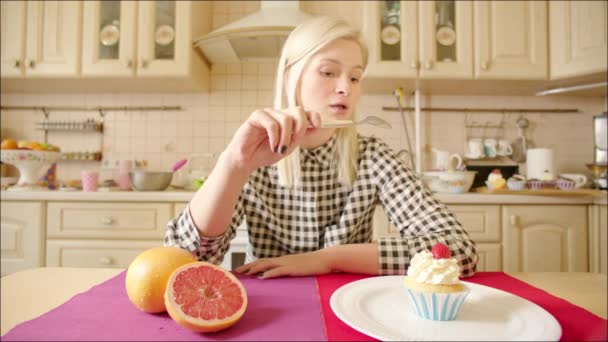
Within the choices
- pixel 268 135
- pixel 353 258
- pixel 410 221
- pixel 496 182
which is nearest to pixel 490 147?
pixel 496 182

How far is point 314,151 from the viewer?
920 millimetres

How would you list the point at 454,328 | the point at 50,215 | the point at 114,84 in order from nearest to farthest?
the point at 454,328 < the point at 50,215 < the point at 114,84

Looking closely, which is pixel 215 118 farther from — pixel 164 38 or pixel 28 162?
pixel 28 162

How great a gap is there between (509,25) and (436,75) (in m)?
0.46

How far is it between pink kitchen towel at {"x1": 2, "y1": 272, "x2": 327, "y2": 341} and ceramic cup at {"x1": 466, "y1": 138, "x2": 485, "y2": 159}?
1.86 m

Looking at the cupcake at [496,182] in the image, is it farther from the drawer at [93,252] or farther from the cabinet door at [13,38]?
the cabinet door at [13,38]

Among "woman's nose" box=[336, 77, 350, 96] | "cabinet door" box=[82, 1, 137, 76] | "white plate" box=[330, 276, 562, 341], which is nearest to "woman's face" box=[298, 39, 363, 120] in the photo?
"woman's nose" box=[336, 77, 350, 96]

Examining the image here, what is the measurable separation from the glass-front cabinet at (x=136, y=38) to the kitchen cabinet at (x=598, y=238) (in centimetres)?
202

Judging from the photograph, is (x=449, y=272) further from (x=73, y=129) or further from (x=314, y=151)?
(x=73, y=129)

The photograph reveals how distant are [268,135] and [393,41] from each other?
1551 millimetres

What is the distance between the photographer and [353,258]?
0.64 metres

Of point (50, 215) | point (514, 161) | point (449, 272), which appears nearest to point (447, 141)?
point (514, 161)

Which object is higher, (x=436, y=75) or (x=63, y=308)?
(x=436, y=75)

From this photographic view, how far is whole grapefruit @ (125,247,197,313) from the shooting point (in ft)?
1.35
